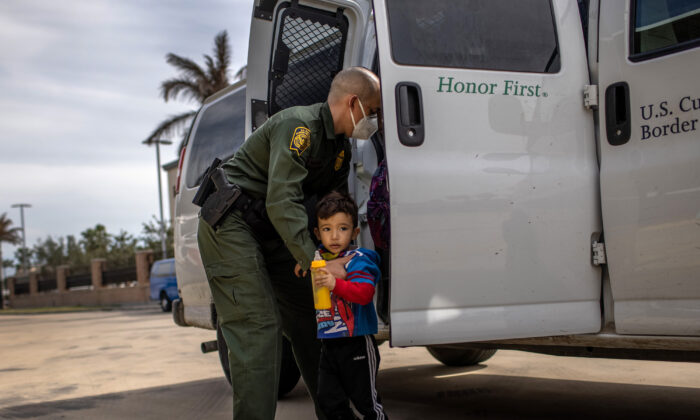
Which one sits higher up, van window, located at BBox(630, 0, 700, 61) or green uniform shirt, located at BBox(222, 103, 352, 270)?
van window, located at BBox(630, 0, 700, 61)

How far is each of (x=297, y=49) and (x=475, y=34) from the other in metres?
1.16

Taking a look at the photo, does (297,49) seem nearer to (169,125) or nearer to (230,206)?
(230,206)

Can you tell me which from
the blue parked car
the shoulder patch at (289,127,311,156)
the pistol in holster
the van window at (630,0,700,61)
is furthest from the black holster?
the blue parked car

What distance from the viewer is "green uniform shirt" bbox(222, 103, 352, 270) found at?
265cm

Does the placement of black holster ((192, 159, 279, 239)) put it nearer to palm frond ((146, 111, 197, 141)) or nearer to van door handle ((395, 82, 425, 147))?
van door handle ((395, 82, 425, 147))

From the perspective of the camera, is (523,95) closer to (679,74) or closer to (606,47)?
(606,47)

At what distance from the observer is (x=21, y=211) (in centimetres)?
4369

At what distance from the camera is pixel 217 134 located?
520cm

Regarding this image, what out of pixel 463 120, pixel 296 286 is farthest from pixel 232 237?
pixel 463 120

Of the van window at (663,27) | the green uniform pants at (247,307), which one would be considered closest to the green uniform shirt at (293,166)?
the green uniform pants at (247,307)

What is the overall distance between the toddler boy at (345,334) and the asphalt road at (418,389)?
1158 millimetres

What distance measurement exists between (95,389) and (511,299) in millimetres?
4062

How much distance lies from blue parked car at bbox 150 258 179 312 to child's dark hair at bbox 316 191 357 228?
17.7 m

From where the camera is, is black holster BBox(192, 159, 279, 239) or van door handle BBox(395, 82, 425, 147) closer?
van door handle BBox(395, 82, 425, 147)
